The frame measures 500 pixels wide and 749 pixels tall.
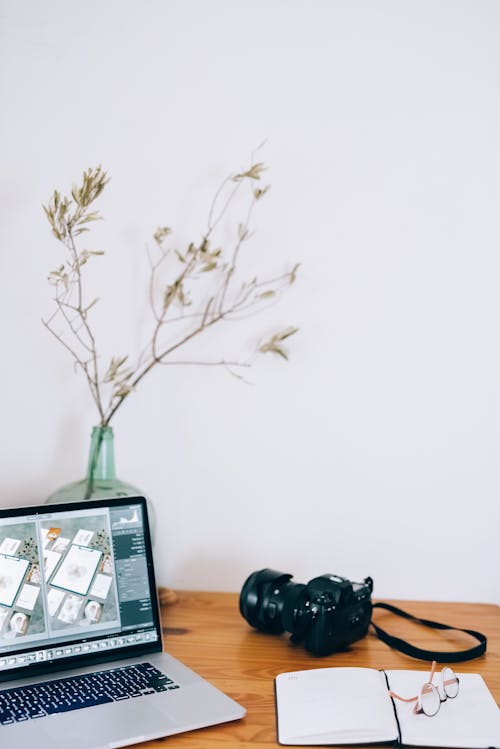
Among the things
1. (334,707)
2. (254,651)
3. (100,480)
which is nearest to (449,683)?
(334,707)

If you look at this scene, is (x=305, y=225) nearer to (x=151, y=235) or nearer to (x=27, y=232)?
(x=151, y=235)

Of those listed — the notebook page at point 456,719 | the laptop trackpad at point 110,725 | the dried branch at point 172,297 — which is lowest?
the notebook page at point 456,719

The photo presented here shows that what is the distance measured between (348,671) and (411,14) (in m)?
1.18

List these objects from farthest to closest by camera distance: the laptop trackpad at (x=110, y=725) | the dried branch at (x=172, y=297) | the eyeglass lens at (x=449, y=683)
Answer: the dried branch at (x=172, y=297), the eyeglass lens at (x=449, y=683), the laptop trackpad at (x=110, y=725)

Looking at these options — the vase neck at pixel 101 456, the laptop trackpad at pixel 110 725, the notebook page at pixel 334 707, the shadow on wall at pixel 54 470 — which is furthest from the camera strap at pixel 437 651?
the shadow on wall at pixel 54 470

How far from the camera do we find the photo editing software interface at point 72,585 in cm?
102

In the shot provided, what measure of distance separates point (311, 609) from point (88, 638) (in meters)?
0.34

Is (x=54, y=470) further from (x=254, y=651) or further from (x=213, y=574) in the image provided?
(x=254, y=651)

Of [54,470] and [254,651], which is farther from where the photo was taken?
[54,470]

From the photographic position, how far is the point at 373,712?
0.91 meters

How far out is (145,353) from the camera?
1422 mm

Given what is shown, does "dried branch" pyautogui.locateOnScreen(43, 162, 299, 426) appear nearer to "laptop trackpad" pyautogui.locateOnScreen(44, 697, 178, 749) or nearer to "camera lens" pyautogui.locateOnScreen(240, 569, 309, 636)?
"camera lens" pyautogui.locateOnScreen(240, 569, 309, 636)

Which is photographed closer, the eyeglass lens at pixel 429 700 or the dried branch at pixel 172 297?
the eyeglass lens at pixel 429 700

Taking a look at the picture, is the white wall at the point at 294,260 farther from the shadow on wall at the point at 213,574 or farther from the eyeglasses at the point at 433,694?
the eyeglasses at the point at 433,694
